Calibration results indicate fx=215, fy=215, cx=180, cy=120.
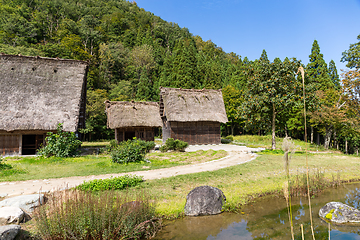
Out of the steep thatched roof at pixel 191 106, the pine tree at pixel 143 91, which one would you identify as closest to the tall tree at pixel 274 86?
the steep thatched roof at pixel 191 106

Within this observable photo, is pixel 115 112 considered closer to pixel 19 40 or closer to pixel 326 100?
pixel 326 100

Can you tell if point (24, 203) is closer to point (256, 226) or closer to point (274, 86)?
point (256, 226)

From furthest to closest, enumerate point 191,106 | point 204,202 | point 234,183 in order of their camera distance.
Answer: point 191,106, point 234,183, point 204,202

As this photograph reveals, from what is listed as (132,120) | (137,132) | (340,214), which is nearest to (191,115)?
(137,132)

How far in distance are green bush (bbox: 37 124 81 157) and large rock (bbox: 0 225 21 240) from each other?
39.5ft

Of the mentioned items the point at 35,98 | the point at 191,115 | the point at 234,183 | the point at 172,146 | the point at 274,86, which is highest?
the point at 274,86

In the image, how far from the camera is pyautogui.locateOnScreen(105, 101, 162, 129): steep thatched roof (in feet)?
69.1

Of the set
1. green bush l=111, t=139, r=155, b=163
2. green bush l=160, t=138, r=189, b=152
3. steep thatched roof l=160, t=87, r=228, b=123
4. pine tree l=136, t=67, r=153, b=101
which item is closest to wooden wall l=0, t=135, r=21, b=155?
green bush l=111, t=139, r=155, b=163

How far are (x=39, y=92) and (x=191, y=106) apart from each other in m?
16.1

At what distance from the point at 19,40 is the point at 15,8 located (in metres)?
14.5

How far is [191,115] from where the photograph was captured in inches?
1036

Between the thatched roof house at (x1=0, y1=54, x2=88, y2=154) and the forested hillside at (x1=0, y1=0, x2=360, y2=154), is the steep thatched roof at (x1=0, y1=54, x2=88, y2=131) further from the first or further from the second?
the forested hillside at (x1=0, y1=0, x2=360, y2=154)

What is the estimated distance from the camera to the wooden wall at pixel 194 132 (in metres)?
26.5

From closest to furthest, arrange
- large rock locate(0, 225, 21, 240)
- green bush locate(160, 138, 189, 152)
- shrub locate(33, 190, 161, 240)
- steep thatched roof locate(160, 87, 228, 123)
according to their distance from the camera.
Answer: large rock locate(0, 225, 21, 240) < shrub locate(33, 190, 161, 240) < green bush locate(160, 138, 189, 152) < steep thatched roof locate(160, 87, 228, 123)
